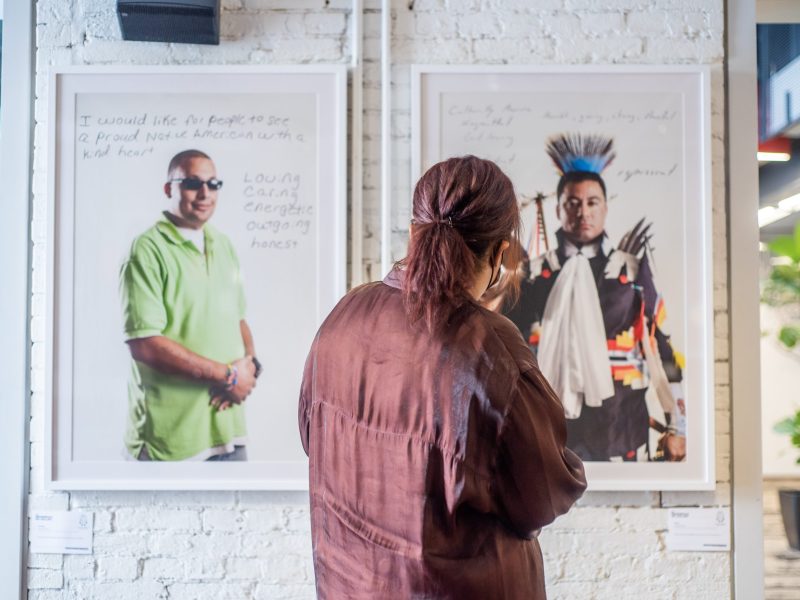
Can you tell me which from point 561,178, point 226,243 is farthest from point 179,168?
point 561,178

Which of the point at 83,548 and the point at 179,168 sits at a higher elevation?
the point at 179,168

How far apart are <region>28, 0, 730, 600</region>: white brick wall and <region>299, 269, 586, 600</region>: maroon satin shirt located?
78cm

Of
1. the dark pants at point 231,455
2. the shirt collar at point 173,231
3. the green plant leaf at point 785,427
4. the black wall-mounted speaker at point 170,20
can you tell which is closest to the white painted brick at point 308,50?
the black wall-mounted speaker at point 170,20

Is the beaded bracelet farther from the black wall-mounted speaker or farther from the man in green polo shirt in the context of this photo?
the black wall-mounted speaker

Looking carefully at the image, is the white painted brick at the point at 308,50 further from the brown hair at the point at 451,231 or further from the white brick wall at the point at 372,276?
the brown hair at the point at 451,231

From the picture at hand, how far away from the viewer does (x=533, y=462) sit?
120 cm

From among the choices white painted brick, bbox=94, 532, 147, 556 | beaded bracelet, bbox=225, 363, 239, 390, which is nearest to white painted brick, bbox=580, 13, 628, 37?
beaded bracelet, bbox=225, 363, 239, 390

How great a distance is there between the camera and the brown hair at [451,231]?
1191 mm

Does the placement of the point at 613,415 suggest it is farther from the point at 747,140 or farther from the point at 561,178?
the point at 747,140

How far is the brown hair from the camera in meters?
1.19

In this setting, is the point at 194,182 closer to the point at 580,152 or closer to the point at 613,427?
the point at 580,152

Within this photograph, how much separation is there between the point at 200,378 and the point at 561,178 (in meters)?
1.10

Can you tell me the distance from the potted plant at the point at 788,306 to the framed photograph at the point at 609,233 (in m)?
0.32

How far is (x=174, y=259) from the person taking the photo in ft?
6.58
